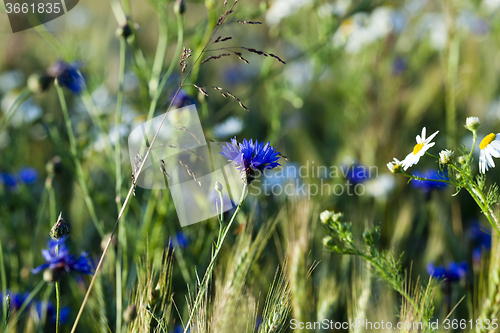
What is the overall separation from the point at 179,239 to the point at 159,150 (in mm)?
270

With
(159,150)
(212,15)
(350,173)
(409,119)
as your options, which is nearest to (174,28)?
(212,15)

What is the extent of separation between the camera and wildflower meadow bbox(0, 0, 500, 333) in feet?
1.97

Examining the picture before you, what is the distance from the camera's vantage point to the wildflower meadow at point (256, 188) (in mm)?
602

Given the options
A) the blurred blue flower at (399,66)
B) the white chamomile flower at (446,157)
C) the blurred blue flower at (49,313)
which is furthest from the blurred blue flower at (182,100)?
the blurred blue flower at (399,66)

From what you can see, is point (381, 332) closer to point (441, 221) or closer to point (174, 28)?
point (441, 221)

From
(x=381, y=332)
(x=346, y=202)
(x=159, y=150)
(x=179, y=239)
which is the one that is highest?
(x=159, y=150)

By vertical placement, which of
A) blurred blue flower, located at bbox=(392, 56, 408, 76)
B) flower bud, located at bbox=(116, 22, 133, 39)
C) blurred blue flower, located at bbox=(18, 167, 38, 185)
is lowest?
blurred blue flower, located at bbox=(18, 167, 38, 185)

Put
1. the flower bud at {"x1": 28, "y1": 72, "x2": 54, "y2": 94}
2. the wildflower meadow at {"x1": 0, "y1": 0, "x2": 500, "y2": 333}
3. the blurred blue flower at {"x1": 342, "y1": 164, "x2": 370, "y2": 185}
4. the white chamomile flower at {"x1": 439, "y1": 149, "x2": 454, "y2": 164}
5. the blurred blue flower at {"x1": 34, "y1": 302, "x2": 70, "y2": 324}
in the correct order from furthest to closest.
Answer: the blurred blue flower at {"x1": 342, "y1": 164, "x2": 370, "y2": 185} → the blurred blue flower at {"x1": 34, "y1": 302, "x2": 70, "y2": 324} → the flower bud at {"x1": 28, "y1": 72, "x2": 54, "y2": 94} → the wildflower meadow at {"x1": 0, "y1": 0, "x2": 500, "y2": 333} → the white chamomile flower at {"x1": 439, "y1": 149, "x2": 454, "y2": 164}

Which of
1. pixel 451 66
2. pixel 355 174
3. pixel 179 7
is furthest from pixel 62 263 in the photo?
pixel 451 66

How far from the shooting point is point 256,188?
4.10 ft

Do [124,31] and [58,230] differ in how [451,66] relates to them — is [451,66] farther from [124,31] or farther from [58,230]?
[58,230]

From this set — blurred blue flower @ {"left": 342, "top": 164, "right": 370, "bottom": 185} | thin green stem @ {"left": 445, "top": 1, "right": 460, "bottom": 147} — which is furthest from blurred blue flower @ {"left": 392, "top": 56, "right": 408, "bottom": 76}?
blurred blue flower @ {"left": 342, "top": 164, "right": 370, "bottom": 185}

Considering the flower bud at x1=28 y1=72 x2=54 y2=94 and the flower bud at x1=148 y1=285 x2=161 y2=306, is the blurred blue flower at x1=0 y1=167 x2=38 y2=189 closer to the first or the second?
the flower bud at x1=28 y1=72 x2=54 y2=94

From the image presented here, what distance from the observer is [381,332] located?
0.74m
